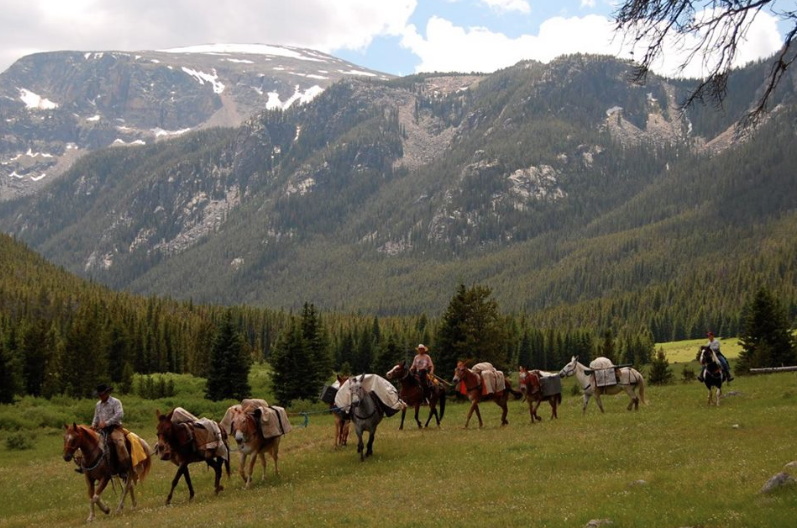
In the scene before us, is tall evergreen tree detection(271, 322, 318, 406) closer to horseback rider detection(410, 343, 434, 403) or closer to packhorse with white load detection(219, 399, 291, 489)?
horseback rider detection(410, 343, 434, 403)

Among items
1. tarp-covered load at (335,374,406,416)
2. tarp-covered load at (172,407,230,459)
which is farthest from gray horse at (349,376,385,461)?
tarp-covered load at (172,407,230,459)

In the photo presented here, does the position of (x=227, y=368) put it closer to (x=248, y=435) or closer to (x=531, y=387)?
(x=531, y=387)

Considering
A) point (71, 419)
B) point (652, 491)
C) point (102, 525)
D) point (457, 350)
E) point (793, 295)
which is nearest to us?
point (652, 491)

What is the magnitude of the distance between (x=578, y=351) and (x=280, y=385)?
7808cm

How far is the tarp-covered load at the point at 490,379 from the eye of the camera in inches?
1367

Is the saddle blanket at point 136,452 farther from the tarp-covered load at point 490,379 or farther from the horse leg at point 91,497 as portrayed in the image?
the tarp-covered load at point 490,379

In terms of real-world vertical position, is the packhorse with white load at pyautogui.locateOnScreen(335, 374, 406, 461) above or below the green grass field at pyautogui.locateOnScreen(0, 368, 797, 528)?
above

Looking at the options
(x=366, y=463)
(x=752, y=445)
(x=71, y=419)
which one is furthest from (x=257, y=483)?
(x=71, y=419)

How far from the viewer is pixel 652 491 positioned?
1770 centimetres

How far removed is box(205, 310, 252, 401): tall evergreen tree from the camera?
7419 cm

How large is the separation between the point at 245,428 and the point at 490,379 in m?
13.7

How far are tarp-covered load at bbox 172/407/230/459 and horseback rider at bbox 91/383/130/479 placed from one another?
1714 millimetres

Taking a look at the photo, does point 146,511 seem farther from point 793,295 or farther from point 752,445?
point 793,295

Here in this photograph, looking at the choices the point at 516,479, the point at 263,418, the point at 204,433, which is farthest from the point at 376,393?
the point at 516,479
